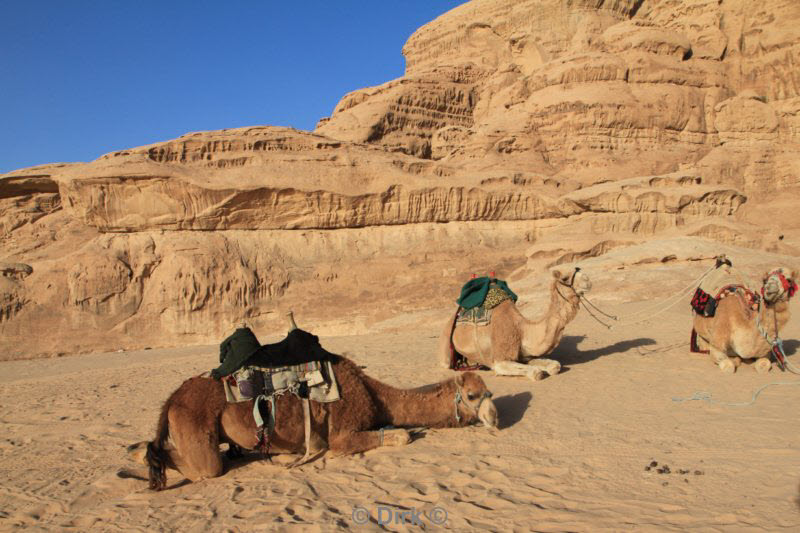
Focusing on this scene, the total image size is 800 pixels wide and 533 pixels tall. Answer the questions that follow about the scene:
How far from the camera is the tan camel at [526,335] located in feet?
22.0

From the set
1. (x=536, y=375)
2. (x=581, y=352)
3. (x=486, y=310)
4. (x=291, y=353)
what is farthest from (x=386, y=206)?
(x=291, y=353)

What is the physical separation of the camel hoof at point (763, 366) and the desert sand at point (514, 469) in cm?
7

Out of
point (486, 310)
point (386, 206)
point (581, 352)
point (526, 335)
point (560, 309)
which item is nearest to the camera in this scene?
point (560, 309)

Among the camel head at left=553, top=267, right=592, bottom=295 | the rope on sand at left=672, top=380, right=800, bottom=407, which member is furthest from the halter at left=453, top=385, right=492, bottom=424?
the camel head at left=553, top=267, right=592, bottom=295

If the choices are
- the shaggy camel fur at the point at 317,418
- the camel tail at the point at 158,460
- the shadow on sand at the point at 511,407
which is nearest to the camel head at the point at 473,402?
the shaggy camel fur at the point at 317,418

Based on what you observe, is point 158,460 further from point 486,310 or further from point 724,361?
point 724,361

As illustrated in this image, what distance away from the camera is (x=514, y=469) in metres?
3.84

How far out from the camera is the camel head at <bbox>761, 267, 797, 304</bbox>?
6.48 meters

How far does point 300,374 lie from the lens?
167 inches

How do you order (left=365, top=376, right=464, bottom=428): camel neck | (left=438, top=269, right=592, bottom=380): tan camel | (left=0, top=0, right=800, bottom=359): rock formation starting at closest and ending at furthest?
(left=365, top=376, right=464, bottom=428): camel neck
(left=438, top=269, right=592, bottom=380): tan camel
(left=0, top=0, right=800, bottom=359): rock formation

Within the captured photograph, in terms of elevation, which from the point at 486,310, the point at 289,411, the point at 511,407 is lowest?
the point at 511,407

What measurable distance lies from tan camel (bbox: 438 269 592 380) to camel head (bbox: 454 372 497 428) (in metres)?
2.01

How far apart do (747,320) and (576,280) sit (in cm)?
216

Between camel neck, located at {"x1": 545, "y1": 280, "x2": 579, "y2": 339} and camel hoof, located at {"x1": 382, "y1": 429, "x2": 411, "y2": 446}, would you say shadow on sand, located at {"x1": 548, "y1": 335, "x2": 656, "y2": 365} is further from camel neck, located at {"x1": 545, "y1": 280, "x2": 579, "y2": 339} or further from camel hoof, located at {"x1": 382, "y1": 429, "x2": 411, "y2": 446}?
camel hoof, located at {"x1": 382, "y1": 429, "x2": 411, "y2": 446}
